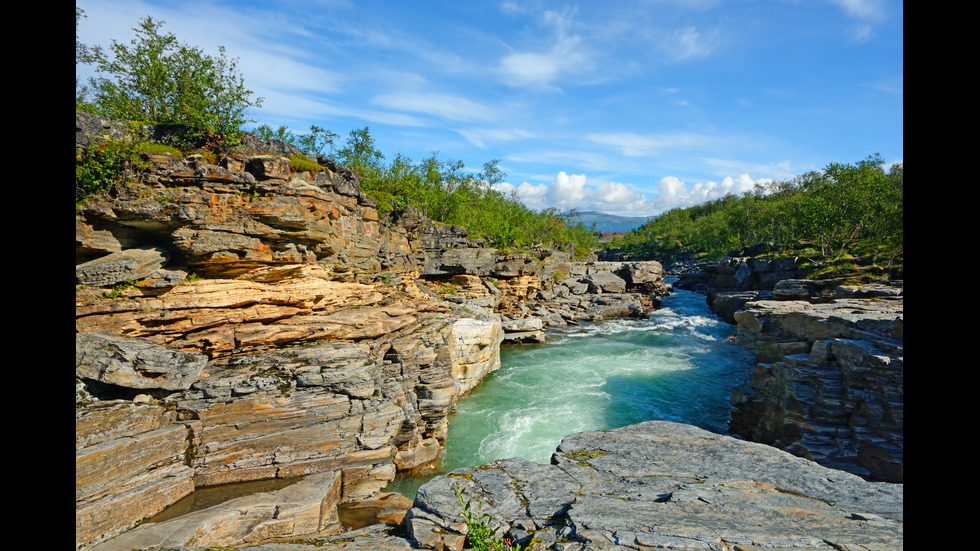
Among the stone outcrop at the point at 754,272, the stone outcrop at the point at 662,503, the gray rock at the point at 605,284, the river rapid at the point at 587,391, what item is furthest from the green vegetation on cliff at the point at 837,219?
the stone outcrop at the point at 662,503

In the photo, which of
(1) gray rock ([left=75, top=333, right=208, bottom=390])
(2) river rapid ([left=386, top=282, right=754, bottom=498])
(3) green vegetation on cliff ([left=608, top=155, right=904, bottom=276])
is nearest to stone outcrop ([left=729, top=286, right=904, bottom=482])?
(2) river rapid ([left=386, top=282, right=754, bottom=498])

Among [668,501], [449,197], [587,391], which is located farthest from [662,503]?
[449,197]

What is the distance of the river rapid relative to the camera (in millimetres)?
16938

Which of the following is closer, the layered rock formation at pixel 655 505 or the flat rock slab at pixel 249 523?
the layered rock formation at pixel 655 505

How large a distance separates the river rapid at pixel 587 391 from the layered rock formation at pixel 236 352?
2519mm

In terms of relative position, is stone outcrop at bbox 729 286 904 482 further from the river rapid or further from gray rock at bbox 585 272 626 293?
gray rock at bbox 585 272 626 293

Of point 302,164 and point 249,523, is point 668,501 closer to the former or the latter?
point 249,523

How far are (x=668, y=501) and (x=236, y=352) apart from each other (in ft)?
46.1

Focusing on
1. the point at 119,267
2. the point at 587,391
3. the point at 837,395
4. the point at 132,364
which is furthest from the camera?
the point at 587,391

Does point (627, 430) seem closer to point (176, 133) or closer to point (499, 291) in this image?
point (176, 133)

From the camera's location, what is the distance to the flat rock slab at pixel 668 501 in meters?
5.25

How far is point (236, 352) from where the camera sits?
13758 mm

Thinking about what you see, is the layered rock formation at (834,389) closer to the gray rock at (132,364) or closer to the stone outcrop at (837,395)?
the stone outcrop at (837,395)
